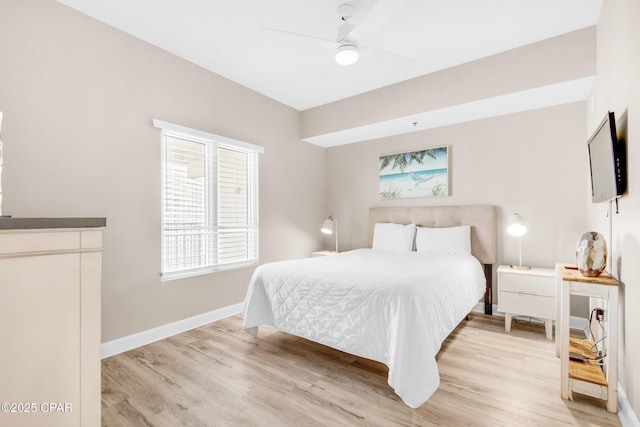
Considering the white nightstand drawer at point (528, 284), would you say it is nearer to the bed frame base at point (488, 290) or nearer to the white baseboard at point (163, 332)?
the bed frame base at point (488, 290)

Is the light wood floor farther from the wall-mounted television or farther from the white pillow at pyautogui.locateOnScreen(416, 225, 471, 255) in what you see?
the wall-mounted television

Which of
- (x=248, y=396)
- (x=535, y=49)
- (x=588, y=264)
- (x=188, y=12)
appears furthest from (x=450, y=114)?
(x=248, y=396)

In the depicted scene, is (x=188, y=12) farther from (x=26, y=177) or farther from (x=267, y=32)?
(x=26, y=177)

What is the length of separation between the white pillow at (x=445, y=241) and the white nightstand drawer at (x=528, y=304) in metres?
0.61

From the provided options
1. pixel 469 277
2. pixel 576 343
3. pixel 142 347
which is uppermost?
pixel 469 277

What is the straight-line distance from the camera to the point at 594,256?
1.90 m

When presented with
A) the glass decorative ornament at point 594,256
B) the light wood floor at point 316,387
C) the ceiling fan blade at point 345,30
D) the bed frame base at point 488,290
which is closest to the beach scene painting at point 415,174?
the bed frame base at point 488,290

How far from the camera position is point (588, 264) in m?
1.91

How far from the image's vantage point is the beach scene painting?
3.92m

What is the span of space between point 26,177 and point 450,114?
3.93 meters

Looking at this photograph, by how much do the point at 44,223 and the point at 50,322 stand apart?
355 millimetres

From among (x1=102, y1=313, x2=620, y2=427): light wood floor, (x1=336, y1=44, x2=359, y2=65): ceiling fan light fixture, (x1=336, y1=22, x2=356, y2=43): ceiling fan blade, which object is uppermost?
(x1=336, y1=22, x2=356, y2=43): ceiling fan blade

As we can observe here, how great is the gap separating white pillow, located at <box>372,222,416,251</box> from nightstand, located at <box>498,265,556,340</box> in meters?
1.09

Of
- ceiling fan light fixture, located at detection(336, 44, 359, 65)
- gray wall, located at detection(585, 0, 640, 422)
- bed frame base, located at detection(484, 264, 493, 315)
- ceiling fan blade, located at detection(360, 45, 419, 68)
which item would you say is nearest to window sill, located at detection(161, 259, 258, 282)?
ceiling fan light fixture, located at detection(336, 44, 359, 65)
